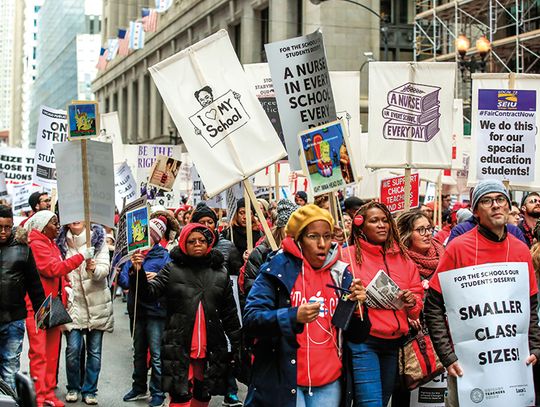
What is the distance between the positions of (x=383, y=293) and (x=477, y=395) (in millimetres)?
826

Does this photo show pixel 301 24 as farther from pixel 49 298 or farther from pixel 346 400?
pixel 346 400

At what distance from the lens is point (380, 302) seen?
546 cm

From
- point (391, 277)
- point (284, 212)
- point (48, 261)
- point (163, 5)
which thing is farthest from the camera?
point (163, 5)

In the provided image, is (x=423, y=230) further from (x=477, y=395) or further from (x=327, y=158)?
(x=477, y=395)

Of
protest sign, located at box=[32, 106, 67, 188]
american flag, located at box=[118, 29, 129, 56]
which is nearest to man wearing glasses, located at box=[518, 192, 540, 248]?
protest sign, located at box=[32, 106, 67, 188]

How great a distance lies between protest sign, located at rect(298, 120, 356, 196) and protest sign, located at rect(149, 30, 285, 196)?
1472mm

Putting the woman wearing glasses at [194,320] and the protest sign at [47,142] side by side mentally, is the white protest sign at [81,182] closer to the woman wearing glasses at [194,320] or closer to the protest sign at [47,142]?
the woman wearing glasses at [194,320]

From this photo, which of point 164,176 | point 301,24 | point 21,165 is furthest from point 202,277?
point 301,24

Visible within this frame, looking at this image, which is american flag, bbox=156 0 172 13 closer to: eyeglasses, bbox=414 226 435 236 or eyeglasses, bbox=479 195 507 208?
eyeglasses, bbox=414 226 435 236

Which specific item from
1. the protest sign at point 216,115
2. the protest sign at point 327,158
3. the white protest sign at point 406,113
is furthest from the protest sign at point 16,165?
the protest sign at point 327,158

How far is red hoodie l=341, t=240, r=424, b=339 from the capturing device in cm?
552

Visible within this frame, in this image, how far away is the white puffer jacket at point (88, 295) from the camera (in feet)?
27.5

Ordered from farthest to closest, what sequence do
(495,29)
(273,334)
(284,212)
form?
(495,29)
(284,212)
(273,334)

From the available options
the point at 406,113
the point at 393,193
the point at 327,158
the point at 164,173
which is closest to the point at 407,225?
the point at 327,158
